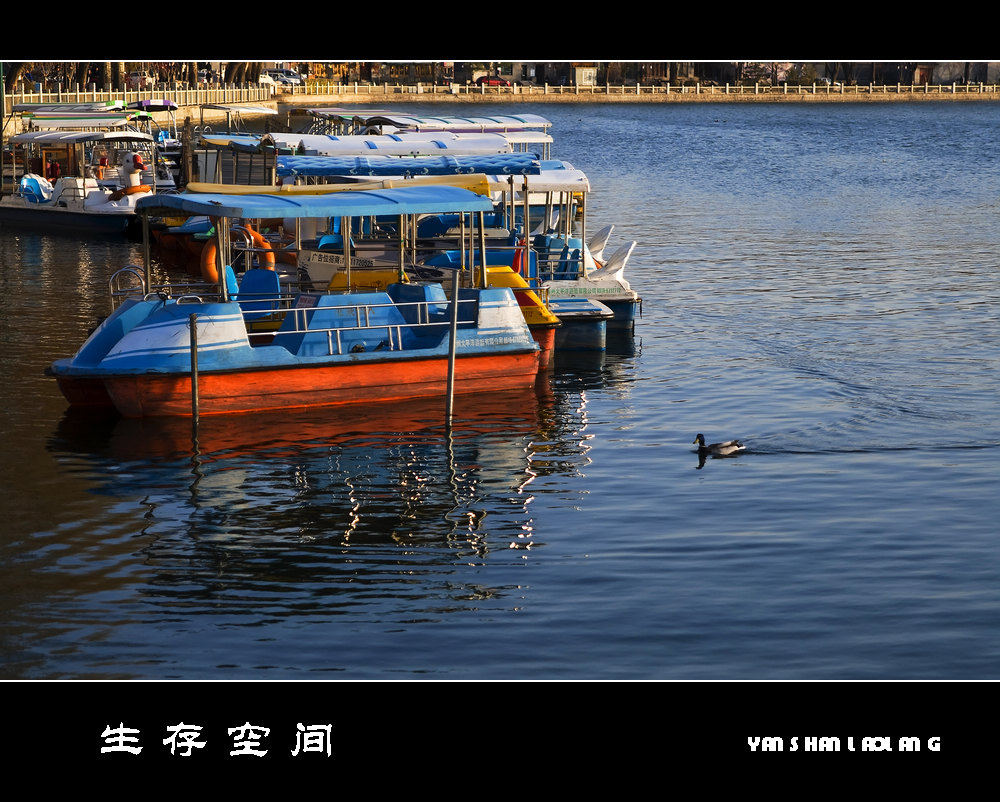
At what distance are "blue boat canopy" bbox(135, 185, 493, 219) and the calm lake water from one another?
10.4 feet

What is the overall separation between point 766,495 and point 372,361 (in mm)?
7037

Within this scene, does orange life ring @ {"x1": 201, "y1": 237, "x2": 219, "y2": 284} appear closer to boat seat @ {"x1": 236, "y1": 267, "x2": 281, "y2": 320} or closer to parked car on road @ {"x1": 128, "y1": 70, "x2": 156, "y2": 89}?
boat seat @ {"x1": 236, "y1": 267, "x2": 281, "y2": 320}

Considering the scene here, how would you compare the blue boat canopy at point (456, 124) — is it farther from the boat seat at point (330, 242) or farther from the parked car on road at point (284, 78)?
the parked car on road at point (284, 78)

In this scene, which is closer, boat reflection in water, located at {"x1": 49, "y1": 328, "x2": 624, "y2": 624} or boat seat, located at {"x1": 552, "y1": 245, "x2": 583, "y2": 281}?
boat reflection in water, located at {"x1": 49, "y1": 328, "x2": 624, "y2": 624}

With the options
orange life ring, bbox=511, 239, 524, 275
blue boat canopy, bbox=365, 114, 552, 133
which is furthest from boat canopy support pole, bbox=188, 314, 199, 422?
blue boat canopy, bbox=365, 114, 552, 133

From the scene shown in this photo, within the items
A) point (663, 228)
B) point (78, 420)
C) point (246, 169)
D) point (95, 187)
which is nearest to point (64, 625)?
point (78, 420)

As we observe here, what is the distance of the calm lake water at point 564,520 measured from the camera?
1148 cm

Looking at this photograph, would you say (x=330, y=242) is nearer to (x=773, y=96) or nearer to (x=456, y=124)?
(x=456, y=124)

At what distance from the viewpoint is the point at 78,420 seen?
1969 cm

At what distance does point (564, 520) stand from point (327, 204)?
25.1 feet

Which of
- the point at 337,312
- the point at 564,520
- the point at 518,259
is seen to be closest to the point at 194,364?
the point at 337,312

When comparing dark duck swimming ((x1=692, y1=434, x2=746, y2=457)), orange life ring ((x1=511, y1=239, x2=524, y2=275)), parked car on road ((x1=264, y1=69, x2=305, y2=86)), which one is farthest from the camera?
parked car on road ((x1=264, y1=69, x2=305, y2=86))

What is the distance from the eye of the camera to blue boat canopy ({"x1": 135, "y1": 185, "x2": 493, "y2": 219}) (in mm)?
19564

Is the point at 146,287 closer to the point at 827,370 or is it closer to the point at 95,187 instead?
the point at 827,370
